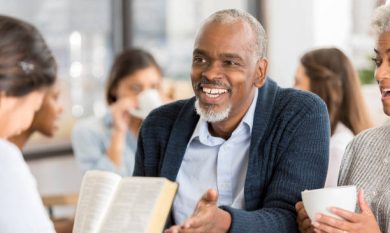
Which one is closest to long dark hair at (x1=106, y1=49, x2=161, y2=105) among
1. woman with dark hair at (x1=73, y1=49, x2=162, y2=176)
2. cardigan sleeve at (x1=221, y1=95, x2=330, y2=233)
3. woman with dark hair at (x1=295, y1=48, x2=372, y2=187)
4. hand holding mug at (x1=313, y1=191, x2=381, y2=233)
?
woman with dark hair at (x1=73, y1=49, x2=162, y2=176)

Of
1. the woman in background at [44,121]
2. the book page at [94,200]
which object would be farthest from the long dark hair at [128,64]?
the book page at [94,200]

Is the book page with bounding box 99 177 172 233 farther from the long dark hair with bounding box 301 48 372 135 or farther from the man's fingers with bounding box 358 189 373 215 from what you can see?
the long dark hair with bounding box 301 48 372 135

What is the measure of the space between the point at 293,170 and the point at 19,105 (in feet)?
2.41

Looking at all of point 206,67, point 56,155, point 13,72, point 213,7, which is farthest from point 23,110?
point 213,7

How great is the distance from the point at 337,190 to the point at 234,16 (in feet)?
2.12

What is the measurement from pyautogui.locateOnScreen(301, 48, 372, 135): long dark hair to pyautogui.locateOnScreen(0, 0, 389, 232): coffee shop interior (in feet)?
3.05

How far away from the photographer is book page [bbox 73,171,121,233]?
5.70 feet

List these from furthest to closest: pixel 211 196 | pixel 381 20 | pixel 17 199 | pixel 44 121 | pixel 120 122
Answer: pixel 120 122
pixel 44 121
pixel 381 20
pixel 211 196
pixel 17 199

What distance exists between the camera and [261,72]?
2121 mm

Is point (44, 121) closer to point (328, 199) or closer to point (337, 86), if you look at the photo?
point (337, 86)

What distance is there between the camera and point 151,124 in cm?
222

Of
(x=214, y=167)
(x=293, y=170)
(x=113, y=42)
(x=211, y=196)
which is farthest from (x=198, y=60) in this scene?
(x=113, y=42)

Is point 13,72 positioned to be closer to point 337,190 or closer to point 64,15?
point 337,190

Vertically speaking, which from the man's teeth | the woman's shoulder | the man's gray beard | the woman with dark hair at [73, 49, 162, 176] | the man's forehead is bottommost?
the woman with dark hair at [73, 49, 162, 176]
